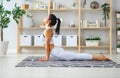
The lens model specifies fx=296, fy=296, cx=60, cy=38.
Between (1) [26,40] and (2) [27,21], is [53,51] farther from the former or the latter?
(2) [27,21]

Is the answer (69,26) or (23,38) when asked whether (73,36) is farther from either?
(23,38)

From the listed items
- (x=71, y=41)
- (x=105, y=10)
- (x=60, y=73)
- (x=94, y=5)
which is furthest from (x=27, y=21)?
(x=60, y=73)

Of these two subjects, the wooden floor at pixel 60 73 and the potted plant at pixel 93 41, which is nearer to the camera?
the wooden floor at pixel 60 73

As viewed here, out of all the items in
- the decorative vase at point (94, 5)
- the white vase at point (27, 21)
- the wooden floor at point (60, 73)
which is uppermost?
the decorative vase at point (94, 5)

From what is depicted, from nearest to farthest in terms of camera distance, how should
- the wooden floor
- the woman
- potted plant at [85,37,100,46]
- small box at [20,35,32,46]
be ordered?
1. the wooden floor
2. the woman
3. potted plant at [85,37,100,46]
4. small box at [20,35,32,46]

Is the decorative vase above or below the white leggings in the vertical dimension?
above

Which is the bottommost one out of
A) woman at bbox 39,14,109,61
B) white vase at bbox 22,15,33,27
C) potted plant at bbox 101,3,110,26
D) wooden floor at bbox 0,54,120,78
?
wooden floor at bbox 0,54,120,78

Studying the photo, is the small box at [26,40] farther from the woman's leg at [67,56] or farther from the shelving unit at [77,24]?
the woman's leg at [67,56]

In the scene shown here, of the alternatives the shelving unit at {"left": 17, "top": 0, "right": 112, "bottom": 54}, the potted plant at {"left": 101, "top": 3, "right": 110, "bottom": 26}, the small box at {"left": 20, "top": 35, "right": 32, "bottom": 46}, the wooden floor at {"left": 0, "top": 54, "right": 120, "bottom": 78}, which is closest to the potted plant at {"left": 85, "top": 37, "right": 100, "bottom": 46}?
the shelving unit at {"left": 17, "top": 0, "right": 112, "bottom": 54}

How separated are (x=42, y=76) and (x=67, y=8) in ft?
17.4

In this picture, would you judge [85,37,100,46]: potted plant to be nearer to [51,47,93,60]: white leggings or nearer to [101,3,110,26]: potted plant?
[101,3,110,26]: potted plant

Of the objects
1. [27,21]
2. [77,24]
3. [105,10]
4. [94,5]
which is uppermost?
[94,5]

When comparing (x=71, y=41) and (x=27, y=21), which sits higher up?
(x=27, y=21)

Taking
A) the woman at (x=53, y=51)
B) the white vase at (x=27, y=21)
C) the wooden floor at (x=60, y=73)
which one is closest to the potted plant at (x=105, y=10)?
the white vase at (x=27, y=21)
